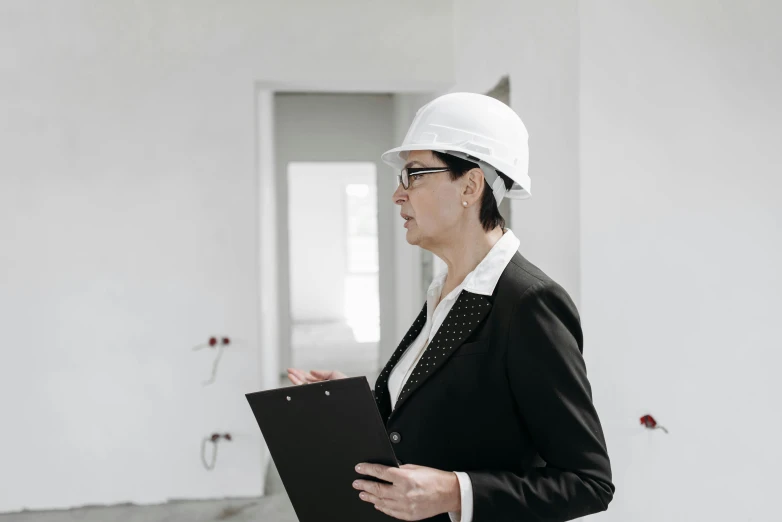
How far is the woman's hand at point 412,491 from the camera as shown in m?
0.98

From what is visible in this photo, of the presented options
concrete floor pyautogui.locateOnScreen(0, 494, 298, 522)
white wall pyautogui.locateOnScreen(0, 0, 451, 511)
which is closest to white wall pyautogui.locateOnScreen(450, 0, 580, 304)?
white wall pyautogui.locateOnScreen(0, 0, 451, 511)

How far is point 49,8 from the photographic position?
3.45 metres

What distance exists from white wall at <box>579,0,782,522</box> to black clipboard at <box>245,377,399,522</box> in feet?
4.37

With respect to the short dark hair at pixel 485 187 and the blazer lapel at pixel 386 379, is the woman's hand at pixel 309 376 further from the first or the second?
the short dark hair at pixel 485 187

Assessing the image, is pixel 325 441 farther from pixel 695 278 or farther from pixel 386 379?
pixel 695 278

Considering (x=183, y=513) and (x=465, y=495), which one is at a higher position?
(x=465, y=495)

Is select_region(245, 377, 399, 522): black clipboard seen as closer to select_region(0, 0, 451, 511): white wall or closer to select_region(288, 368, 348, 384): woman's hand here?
select_region(288, 368, 348, 384): woman's hand

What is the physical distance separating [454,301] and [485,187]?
211mm

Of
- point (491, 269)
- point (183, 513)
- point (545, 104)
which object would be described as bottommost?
point (183, 513)

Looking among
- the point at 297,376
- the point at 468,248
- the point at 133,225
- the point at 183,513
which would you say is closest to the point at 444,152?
the point at 468,248

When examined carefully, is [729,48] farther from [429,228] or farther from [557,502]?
[557,502]

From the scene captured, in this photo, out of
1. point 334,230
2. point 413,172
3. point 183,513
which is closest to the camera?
point 413,172

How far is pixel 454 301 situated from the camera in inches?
47.1

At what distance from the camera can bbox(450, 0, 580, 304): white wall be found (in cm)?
227
